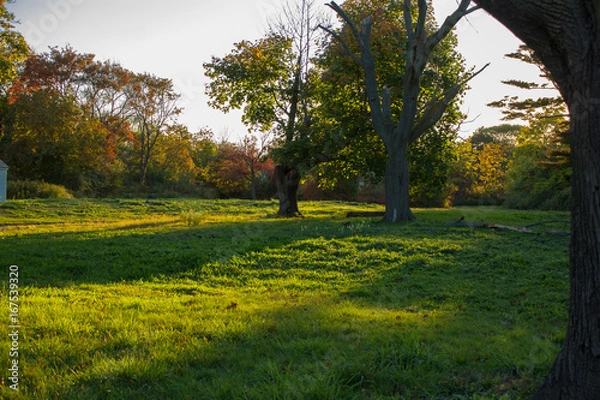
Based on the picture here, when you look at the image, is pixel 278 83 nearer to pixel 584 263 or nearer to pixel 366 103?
pixel 366 103

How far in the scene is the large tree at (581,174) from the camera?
271 centimetres

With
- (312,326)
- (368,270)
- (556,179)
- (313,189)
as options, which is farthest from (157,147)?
(312,326)

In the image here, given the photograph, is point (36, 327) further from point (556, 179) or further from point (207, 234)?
point (556, 179)

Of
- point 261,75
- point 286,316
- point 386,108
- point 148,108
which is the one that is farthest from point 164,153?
point 286,316

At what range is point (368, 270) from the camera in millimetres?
8352

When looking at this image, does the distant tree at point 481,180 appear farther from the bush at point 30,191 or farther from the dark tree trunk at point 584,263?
the dark tree trunk at point 584,263

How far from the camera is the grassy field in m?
3.25

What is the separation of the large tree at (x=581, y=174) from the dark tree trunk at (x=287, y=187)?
18537 mm

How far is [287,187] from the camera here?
70.8 ft

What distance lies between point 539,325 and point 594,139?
10.1 ft

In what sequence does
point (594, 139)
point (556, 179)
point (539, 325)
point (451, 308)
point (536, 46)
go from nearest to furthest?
point (594, 139) < point (536, 46) < point (539, 325) < point (451, 308) < point (556, 179)

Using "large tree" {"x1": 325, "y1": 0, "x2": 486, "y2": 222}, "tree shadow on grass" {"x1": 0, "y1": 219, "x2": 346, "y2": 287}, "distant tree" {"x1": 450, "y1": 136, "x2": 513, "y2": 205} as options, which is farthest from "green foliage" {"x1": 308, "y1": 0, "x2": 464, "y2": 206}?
"distant tree" {"x1": 450, "y1": 136, "x2": 513, "y2": 205}

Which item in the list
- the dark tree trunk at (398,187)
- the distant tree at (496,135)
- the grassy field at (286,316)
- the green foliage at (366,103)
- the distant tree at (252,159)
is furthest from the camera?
the distant tree at (496,135)

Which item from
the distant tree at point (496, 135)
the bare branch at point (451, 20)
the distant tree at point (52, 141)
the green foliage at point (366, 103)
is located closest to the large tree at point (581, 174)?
the bare branch at point (451, 20)
